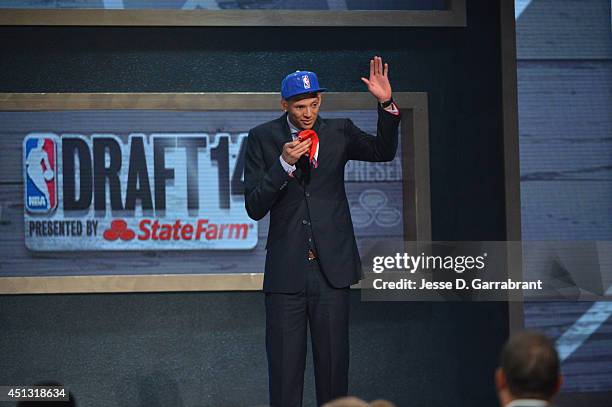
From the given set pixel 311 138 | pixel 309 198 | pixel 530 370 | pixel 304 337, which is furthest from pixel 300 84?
pixel 530 370

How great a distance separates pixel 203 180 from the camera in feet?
16.3

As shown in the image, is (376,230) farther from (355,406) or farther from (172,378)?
(355,406)

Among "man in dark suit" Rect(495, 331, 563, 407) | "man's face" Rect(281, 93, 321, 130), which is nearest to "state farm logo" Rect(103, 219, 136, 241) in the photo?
"man's face" Rect(281, 93, 321, 130)

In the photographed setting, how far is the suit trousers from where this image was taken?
3.72 meters

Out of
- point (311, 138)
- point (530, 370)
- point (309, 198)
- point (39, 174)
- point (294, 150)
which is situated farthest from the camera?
point (39, 174)

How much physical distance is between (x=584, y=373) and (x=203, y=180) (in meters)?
2.14

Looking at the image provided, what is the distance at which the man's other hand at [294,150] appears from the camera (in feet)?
11.7

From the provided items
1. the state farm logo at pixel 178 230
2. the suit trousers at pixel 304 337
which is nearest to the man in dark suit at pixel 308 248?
the suit trousers at pixel 304 337

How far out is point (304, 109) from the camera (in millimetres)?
3756

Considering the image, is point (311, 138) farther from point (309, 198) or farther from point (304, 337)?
point (304, 337)

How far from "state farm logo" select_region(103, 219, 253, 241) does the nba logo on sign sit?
329mm

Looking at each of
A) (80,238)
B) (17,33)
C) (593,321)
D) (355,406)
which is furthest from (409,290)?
(355,406)

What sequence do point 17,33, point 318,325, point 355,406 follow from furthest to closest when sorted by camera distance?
point 17,33 → point 318,325 → point 355,406

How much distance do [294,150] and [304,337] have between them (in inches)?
28.5
